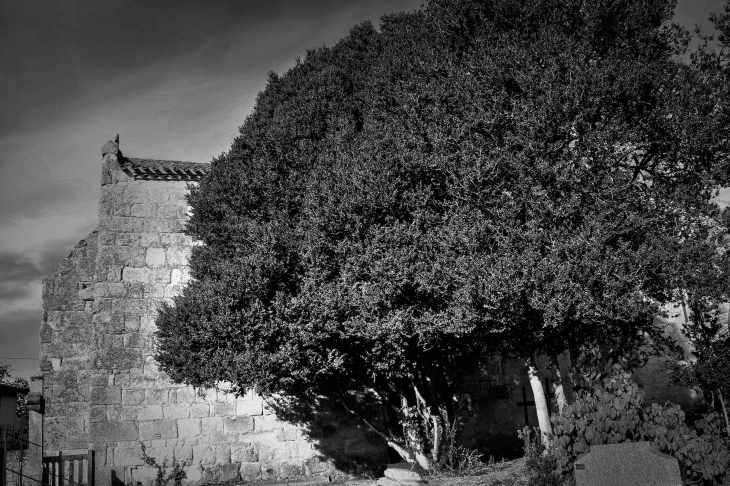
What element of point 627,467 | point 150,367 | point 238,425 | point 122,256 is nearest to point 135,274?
point 122,256

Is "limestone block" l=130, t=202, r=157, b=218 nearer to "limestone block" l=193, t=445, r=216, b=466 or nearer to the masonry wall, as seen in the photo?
the masonry wall

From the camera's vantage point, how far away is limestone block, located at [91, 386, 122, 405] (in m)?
13.6

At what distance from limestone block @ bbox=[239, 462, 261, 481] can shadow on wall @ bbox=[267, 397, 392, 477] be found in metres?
1.10

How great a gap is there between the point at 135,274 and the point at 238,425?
13.2 ft

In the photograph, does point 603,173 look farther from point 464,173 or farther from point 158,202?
point 158,202

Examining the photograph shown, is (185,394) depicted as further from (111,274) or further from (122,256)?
(122,256)

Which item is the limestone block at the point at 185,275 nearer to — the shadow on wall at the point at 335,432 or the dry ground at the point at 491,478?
the shadow on wall at the point at 335,432

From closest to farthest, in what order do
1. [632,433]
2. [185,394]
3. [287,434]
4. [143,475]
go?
[632,433], [143,475], [185,394], [287,434]

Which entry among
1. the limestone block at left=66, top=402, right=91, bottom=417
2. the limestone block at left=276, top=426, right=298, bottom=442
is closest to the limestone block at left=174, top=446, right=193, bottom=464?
the limestone block at left=276, top=426, right=298, bottom=442

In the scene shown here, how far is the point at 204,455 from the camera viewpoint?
13891 millimetres

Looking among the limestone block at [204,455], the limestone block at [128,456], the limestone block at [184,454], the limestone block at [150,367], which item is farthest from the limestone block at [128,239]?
the limestone block at [204,455]

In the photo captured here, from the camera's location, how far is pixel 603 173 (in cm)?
1116

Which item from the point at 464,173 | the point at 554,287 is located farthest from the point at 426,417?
the point at 464,173

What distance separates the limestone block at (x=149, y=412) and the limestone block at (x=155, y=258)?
3.04 m
